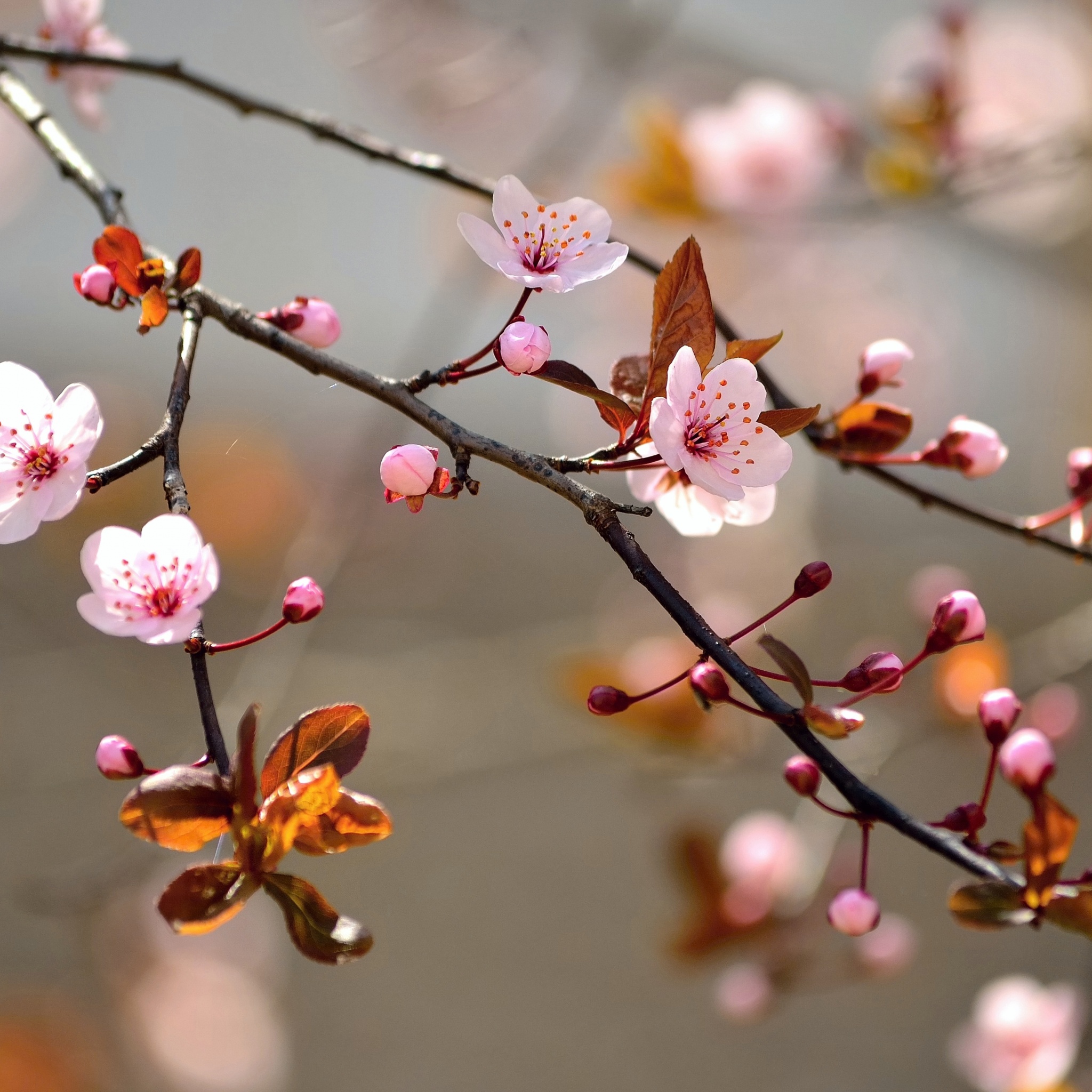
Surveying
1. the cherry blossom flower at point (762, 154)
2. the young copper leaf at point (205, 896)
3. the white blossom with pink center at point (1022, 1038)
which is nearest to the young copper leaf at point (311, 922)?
the young copper leaf at point (205, 896)

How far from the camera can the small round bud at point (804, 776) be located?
0.35 meters

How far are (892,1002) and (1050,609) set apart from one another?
2.89 ft

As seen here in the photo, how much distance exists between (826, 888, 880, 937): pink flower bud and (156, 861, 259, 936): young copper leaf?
234 millimetres

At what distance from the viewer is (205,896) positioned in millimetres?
301

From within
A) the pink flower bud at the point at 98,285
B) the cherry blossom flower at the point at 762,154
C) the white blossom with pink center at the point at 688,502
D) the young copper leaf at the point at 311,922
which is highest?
the cherry blossom flower at the point at 762,154

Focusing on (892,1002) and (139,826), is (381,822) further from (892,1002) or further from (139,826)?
(892,1002)

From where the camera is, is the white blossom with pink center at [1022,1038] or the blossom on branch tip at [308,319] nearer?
the blossom on branch tip at [308,319]

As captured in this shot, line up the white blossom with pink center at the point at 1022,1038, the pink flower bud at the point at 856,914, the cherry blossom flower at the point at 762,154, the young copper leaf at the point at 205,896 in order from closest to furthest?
the young copper leaf at the point at 205,896 → the pink flower bud at the point at 856,914 → the white blossom with pink center at the point at 1022,1038 → the cherry blossom flower at the point at 762,154

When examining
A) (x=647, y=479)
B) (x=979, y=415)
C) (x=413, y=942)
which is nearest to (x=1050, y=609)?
(x=979, y=415)

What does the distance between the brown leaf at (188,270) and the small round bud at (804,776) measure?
280mm

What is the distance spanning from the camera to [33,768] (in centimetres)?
167

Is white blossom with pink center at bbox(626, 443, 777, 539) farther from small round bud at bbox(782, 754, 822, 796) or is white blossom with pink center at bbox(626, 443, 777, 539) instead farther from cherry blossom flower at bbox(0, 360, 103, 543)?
cherry blossom flower at bbox(0, 360, 103, 543)

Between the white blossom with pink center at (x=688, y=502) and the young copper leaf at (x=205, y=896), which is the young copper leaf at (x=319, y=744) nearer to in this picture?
the young copper leaf at (x=205, y=896)

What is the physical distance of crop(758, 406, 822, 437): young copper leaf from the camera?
0.32 metres
